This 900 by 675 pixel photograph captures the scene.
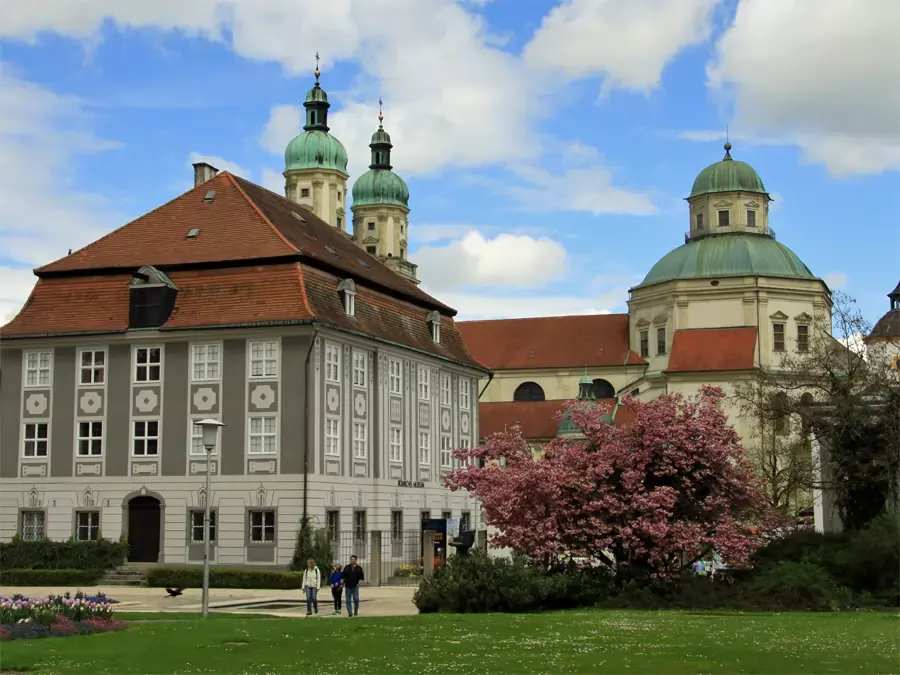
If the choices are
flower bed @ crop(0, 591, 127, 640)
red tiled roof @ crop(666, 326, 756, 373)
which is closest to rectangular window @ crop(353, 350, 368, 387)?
flower bed @ crop(0, 591, 127, 640)

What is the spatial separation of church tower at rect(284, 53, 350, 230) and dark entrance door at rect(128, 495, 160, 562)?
229ft

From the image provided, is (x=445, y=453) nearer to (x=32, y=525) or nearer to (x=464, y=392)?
(x=464, y=392)

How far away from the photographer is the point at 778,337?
Answer: 8838cm

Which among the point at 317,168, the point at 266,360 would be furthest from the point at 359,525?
the point at 317,168

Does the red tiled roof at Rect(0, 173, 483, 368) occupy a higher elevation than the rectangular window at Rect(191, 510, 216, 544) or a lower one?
higher

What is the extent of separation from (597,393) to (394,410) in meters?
46.8

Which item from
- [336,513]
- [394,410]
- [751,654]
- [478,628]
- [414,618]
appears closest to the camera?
[751,654]

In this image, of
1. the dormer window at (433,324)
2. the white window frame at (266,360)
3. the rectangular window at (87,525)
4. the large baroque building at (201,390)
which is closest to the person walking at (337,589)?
the large baroque building at (201,390)

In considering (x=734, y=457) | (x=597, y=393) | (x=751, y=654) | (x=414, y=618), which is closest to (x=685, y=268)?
(x=597, y=393)

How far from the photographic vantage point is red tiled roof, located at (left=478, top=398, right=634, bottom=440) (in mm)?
91438

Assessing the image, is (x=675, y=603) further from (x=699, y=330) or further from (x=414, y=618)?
(x=699, y=330)

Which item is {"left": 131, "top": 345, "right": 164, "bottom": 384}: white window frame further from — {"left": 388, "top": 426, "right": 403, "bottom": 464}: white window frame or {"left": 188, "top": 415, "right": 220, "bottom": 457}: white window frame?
{"left": 388, "top": 426, "right": 403, "bottom": 464}: white window frame

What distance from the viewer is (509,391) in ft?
326

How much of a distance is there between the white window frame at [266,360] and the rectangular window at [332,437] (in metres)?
2.53
